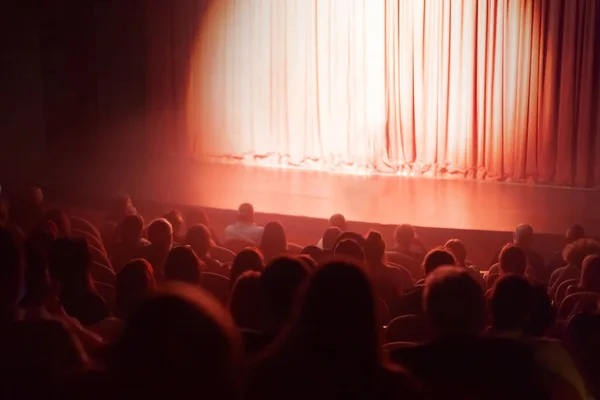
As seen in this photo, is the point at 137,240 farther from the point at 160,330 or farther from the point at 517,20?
the point at 517,20

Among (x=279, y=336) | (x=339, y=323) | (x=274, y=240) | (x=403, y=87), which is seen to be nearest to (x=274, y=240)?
(x=274, y=240)

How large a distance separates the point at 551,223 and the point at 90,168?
6288 mm

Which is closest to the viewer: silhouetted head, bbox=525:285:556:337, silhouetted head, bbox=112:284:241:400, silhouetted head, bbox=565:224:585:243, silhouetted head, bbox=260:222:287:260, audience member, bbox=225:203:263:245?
silhouetted head, bbox=112:284:241:400

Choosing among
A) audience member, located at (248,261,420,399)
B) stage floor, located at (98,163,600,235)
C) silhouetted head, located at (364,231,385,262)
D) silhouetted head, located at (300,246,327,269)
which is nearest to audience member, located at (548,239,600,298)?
silhouetted head, located at (364,231,385,262)

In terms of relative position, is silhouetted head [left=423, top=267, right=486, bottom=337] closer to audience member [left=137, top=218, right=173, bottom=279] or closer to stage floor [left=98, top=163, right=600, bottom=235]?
audience member [left=137, top=218, right=173, bottom=279]

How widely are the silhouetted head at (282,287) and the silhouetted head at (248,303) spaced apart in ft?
0.30

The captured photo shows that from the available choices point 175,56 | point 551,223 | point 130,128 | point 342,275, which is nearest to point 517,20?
point 551,223

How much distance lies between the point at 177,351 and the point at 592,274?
297 cm

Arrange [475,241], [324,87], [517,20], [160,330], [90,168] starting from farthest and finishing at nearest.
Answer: [90,168], [324,87], [517,20], [475,241], [160,330]

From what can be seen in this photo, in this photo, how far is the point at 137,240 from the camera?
5289mm

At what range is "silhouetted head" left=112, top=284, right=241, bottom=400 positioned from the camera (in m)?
1.72

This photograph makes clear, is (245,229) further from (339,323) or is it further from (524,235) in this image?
(339,323)

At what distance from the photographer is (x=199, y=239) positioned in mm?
5164

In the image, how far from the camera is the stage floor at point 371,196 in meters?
8.84
